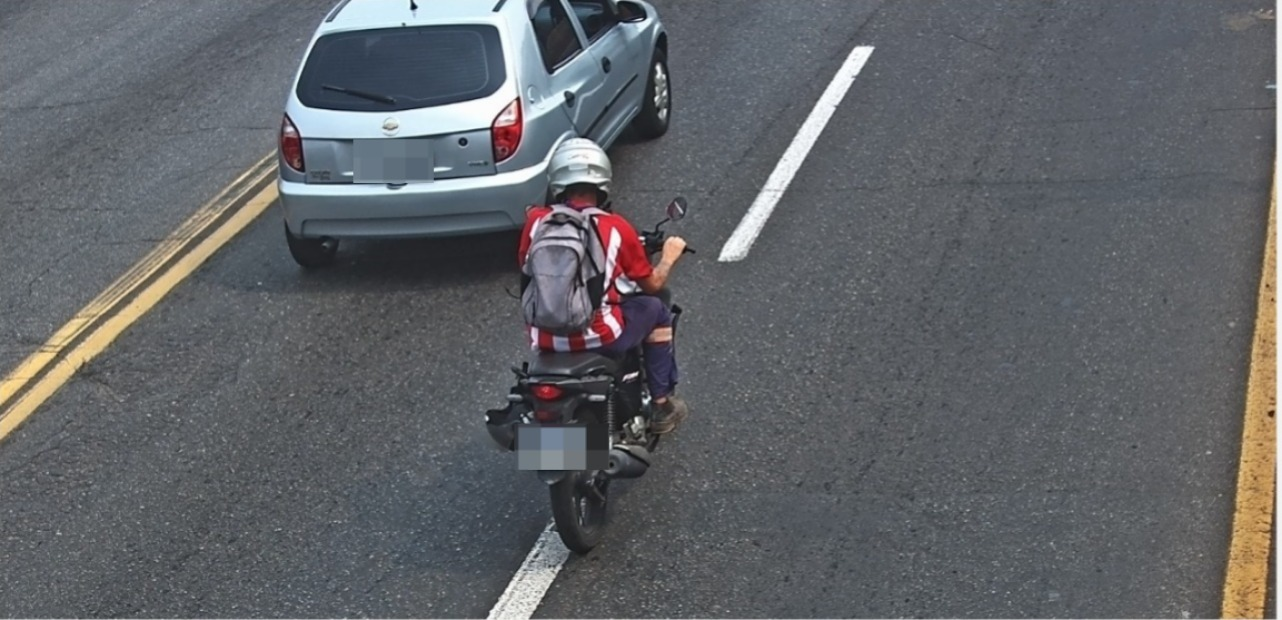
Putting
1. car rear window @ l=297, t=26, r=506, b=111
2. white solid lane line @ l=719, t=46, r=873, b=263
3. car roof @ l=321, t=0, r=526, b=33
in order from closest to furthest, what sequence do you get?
car rear window @ l=297, t=26, r=506, b=111
car roof @ l=321, t=0, r=526, b=33
white solid lane line @ l=719, t=46, r=873, b=263

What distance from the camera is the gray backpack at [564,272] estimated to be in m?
7.31

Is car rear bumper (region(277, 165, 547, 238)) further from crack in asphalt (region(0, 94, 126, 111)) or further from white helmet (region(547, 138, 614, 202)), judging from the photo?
crack in asphalt (region(0, 94, 126, 111))

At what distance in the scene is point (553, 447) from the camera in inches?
Answer: 290

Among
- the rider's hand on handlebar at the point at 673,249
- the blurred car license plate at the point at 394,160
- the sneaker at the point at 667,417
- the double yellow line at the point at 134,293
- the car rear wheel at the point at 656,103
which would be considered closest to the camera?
the rider's hand on handlebar at the point at 673,249

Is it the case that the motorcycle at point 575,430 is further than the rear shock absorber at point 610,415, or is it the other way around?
the rear shock absorber at point 610,415

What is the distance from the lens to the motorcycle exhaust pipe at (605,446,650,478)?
25.0ft

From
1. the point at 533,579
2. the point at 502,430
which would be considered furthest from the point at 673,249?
the point at 533,579

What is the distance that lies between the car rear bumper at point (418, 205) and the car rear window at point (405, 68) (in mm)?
468

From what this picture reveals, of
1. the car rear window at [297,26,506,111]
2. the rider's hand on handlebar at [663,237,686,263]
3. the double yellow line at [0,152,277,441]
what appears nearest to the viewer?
the rider's hand on handlebar at [663,237,686,263]

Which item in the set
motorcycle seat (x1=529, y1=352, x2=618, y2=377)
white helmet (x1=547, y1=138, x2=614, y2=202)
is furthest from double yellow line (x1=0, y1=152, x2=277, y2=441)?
white helmet (x1=547, y1=138, x2=614, y2=202)

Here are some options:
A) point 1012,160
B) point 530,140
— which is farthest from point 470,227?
point 1012,160

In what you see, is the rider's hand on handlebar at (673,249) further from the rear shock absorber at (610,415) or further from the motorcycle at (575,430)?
the rear shock absorber at (610,415)

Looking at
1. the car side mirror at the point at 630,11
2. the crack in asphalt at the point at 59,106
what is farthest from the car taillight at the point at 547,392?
the crack in asphalt at the point at 59,106

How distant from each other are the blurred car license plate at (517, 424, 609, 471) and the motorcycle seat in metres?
0.22
